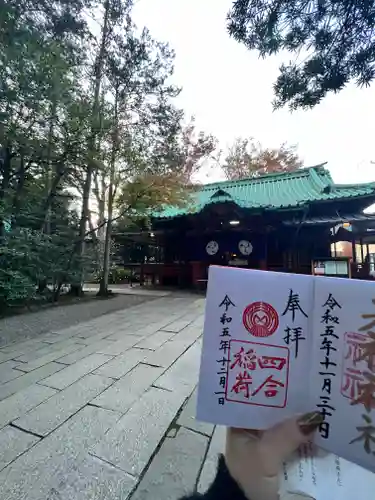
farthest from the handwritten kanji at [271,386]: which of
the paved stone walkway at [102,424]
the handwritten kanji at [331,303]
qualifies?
the paved stone walkway at [102,424]

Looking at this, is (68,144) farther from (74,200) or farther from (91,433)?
(91,433)

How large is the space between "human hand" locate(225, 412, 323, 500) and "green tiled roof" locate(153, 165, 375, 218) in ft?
24.9

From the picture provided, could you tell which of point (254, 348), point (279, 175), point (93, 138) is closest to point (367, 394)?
point (254, 348)

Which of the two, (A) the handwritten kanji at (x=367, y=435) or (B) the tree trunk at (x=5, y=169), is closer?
(A) the handwritten kanji at (x=367, y=435)

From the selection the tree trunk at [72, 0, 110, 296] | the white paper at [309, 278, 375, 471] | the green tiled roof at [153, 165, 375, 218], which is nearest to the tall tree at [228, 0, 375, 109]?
the white paper at [309, 278, 375, 471]

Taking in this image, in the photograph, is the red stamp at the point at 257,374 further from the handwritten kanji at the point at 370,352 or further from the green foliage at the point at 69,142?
the green foliage at the point at 69,142

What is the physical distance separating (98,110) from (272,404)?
22.1ft

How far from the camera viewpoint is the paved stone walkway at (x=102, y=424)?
4.33 ft

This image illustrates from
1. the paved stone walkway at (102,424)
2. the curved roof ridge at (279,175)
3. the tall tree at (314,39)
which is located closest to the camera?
the paved stone walkway at (102,424)

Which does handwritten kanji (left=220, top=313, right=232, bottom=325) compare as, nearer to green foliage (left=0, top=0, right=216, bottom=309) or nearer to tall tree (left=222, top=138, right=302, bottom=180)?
green foliage (left=0, top=0, right=216, bottom=309)

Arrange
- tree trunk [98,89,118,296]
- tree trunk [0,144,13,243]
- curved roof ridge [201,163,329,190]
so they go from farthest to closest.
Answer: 1. curved roof ridge [201,163,329,190]
2. tree trunk [98,89,118,296]
3. tree trunk [0,144,13,243]

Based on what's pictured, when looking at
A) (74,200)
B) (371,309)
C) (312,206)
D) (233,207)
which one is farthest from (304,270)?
(371,309)

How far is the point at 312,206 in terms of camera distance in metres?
9.36

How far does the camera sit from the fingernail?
0.63m
